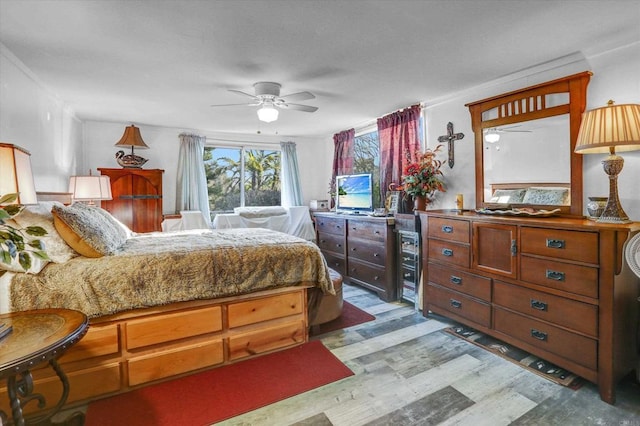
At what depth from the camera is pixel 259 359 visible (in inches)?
96.0

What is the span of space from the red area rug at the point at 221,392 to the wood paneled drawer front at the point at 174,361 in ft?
0.20

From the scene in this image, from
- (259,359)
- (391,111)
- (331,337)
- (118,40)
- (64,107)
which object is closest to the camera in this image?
(118,40)

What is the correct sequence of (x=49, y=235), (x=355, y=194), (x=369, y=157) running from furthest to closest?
(x=369, y=157)
(x=355, y=194)
(x=49, y=235)

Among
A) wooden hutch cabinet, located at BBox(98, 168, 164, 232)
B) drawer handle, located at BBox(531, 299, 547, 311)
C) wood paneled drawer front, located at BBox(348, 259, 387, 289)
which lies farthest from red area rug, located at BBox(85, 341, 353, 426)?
wooden hutch cabinet, located at BBox(98, 168, 164, 232)

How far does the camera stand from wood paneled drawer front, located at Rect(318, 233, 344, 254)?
4526 mm

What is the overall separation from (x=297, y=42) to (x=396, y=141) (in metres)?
2.32

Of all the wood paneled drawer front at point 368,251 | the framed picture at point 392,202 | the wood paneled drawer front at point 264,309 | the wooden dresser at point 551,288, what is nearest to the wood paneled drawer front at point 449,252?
the wooden dresser at point 551,288

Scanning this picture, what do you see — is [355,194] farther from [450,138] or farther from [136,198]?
[136,198]

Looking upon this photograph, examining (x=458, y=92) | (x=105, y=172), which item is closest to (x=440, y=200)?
(x=458, y=92)

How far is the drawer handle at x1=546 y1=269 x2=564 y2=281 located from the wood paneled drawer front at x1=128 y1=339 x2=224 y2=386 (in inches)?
92.2

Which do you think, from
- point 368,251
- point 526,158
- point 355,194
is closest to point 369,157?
point 355,194

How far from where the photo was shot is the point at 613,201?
206 centimetres

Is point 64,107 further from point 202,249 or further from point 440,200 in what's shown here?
point 440,200

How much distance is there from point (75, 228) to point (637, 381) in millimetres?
3683
